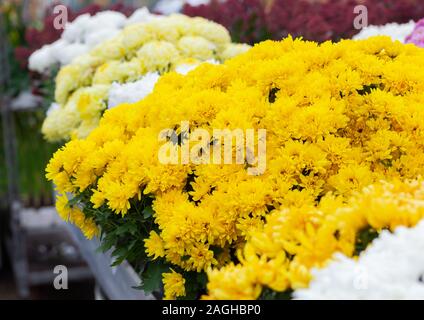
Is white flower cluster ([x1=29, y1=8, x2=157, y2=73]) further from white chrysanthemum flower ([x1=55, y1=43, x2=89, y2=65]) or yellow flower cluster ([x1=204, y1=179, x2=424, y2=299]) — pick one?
yellow flower cluster ([x1=204, y1=179, x2=424, y2=299])

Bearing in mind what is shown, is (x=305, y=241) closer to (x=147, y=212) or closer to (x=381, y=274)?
(x=381, y=274)

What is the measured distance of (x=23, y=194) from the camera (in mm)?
4910

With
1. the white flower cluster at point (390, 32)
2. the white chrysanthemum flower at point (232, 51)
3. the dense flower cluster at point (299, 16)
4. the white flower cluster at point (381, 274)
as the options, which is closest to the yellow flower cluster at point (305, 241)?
the white flower cluster at point (381, 274)

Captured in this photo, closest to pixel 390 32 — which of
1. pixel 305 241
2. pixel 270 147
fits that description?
pixel 270 147

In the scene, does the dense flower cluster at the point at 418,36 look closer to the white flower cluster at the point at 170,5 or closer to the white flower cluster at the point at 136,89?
the white flower cluster at the point at 136,89

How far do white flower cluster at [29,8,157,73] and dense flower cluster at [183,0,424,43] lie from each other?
404 millimetres

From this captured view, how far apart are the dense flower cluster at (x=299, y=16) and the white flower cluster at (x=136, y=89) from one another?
0.90 meters

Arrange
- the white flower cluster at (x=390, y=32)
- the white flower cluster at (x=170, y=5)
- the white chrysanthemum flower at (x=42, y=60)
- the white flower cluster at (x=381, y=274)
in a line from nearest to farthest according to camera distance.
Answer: the white flower cluster at (x=381, y=274) < the white flower cluster at (x=390, y=32) < the white chrysanthemum flower at (x=42, y=60) < the white flower cluster at (x=170, y=5)

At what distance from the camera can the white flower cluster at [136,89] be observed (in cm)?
249

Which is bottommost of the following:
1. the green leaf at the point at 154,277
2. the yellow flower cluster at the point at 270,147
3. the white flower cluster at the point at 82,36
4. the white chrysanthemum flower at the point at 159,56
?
the green leaf at the point at 154,277

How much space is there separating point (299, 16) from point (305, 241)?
239 centimetres
